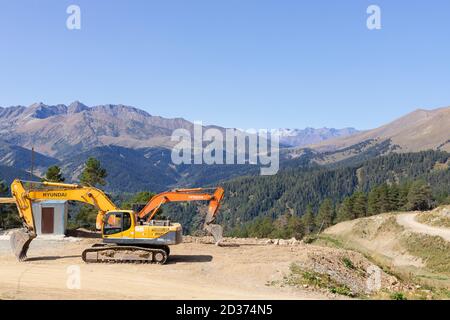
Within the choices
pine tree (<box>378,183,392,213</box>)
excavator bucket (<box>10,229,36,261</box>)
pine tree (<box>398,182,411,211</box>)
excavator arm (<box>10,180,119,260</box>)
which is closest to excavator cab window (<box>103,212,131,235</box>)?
excavator arm (<box>10,180,119,260</box>)

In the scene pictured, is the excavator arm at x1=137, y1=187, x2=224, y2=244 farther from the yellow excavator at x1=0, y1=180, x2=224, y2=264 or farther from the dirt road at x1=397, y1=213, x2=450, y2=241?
the dirt road at x1=397, y1=213, x2=450, y2=241

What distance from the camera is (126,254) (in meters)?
31.1

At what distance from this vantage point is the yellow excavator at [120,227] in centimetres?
2953

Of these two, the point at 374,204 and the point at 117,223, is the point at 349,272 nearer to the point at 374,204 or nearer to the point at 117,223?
the point at 117,223

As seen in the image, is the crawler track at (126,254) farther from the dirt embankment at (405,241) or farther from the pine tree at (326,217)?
the pine tree at (326,217)

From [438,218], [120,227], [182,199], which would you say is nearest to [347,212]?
[438,218]

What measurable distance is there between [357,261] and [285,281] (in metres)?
9.06

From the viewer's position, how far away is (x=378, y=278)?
27547 millimetres

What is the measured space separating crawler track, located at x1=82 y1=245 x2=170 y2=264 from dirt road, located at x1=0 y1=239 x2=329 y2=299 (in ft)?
2.63

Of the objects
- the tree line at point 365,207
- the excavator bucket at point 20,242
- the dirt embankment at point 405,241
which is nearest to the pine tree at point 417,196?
the tree line at point 365,207

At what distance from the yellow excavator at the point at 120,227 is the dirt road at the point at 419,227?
1727 inches

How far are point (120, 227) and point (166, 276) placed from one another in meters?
5.41

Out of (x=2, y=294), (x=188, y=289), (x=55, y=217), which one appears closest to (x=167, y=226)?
(x=188, y=289)
